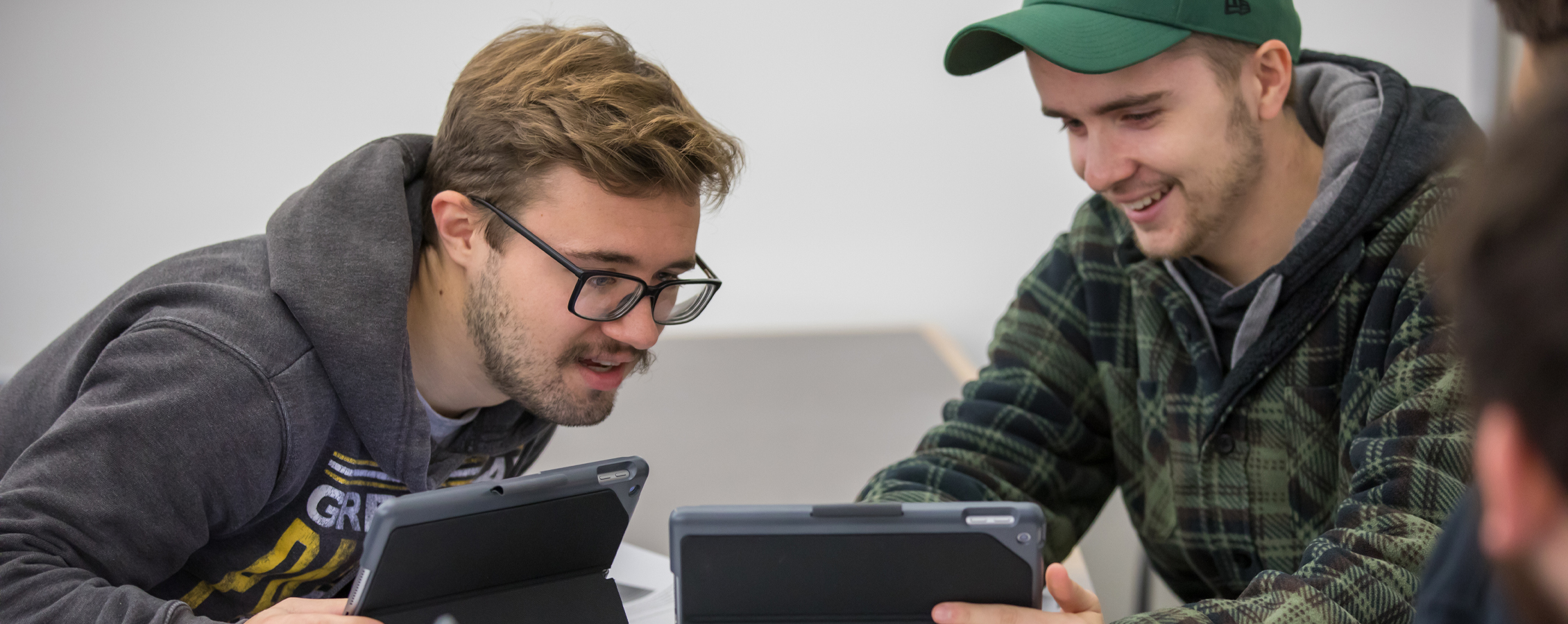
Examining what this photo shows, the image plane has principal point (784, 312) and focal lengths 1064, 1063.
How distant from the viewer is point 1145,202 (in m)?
1.26

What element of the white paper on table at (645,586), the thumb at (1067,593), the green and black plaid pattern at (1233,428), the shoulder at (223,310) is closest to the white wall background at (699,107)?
the green and black plaid pattern at (1233,428)

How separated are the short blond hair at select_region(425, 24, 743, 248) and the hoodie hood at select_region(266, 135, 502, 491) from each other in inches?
3.4

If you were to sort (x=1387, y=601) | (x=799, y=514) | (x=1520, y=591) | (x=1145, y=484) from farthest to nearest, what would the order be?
(x=1145, y=484) < (x=1387, y=601) < (x=799, y=514) < (x=1520, y=591)

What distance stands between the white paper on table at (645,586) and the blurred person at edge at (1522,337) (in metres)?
0.74

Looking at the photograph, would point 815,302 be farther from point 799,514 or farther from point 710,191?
point 799,514

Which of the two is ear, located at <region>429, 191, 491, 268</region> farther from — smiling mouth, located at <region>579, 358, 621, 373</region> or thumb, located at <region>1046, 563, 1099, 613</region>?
thumb, located at <region>1046, 563, 1099, 613</region>

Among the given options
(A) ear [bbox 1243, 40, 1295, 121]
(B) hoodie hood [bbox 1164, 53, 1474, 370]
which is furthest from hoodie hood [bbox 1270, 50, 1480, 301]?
(A) ear [bbox 1243, 40, 1295, 121]

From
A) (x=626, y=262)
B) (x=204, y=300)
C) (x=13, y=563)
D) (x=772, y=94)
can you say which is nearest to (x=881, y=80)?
(x=772, y=94)

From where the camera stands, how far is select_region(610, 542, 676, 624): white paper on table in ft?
3.47

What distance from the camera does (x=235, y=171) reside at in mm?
2123

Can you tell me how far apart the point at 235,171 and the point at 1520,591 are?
2259 millimetres

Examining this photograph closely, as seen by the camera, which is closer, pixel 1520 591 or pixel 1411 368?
pixel 1520 591

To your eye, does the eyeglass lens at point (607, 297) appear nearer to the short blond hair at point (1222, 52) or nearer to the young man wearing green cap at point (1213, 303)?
the young man wearing green cap at point (1213, 303)

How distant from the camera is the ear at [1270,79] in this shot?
1.22 meters
